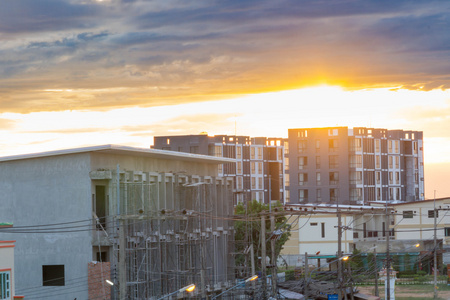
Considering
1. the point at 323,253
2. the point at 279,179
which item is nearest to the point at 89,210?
the point at 323,253

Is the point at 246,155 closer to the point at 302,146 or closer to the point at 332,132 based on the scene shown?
the point at 302,146

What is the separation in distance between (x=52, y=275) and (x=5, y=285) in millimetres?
8764

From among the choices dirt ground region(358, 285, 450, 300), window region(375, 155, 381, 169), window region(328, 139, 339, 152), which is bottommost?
dirt ground region(358, 285, 450, 300)

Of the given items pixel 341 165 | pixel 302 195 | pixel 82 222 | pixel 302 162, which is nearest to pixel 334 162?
pixel 341 165

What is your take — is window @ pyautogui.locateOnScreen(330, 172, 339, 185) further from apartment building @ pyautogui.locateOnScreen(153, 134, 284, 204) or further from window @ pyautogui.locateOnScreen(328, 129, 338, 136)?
apartment building @ pyautogui.locateOnScreen(153, 134, 284, 204)

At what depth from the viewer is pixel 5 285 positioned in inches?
1510

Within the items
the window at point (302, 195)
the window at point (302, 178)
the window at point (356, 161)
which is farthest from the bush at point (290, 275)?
the window at point (302, 195)

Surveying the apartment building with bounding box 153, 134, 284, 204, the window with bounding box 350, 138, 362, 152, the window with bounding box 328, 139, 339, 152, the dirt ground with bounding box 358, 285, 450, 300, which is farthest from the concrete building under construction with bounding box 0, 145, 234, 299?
the window with bounding box 328, 139, 339, 152

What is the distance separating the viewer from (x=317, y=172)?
13500cm

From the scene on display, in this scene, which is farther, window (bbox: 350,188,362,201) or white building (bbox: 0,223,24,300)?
window (bbox: 350,188,362,201)

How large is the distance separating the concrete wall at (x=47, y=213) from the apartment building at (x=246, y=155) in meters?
78.9

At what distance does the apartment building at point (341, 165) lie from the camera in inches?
5221

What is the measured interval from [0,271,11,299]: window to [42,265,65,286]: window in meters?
8.31

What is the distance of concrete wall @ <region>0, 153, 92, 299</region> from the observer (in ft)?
153
